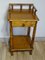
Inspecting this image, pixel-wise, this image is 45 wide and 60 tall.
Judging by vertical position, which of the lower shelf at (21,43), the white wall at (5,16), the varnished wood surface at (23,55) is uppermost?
the white wall at (5,16)

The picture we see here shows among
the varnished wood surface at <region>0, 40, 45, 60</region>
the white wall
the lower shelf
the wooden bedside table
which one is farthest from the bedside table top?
the varnished wood surface at <region>0, 40, 45, 60</region>

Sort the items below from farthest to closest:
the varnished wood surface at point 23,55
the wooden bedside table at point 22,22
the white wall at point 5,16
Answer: the white wall at point 5,16 < the varnished wood surface at point 23,55 < the wooden bedside table at point 22,22

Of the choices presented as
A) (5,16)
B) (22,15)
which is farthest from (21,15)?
(5,16)

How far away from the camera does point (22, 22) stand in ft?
6.08

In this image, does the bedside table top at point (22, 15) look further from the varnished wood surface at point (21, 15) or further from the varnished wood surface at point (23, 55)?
the varnished wood surface at point (23, 55)

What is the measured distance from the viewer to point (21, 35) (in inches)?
96.6

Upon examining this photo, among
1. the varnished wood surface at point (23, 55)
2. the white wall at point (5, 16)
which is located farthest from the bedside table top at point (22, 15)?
the varnished wood surface at point (23, 55)

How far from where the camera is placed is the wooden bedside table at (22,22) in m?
1.85

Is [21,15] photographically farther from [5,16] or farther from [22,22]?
[5,16]

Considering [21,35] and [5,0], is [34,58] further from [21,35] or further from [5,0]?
[5,0]

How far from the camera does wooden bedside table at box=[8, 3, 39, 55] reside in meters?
1.85

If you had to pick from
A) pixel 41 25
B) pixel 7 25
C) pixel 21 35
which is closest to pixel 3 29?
pixel 7 25

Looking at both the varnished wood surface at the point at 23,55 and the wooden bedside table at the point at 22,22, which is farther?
the varnished wood surface at the point at 23,55

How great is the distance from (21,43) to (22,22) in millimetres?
519
